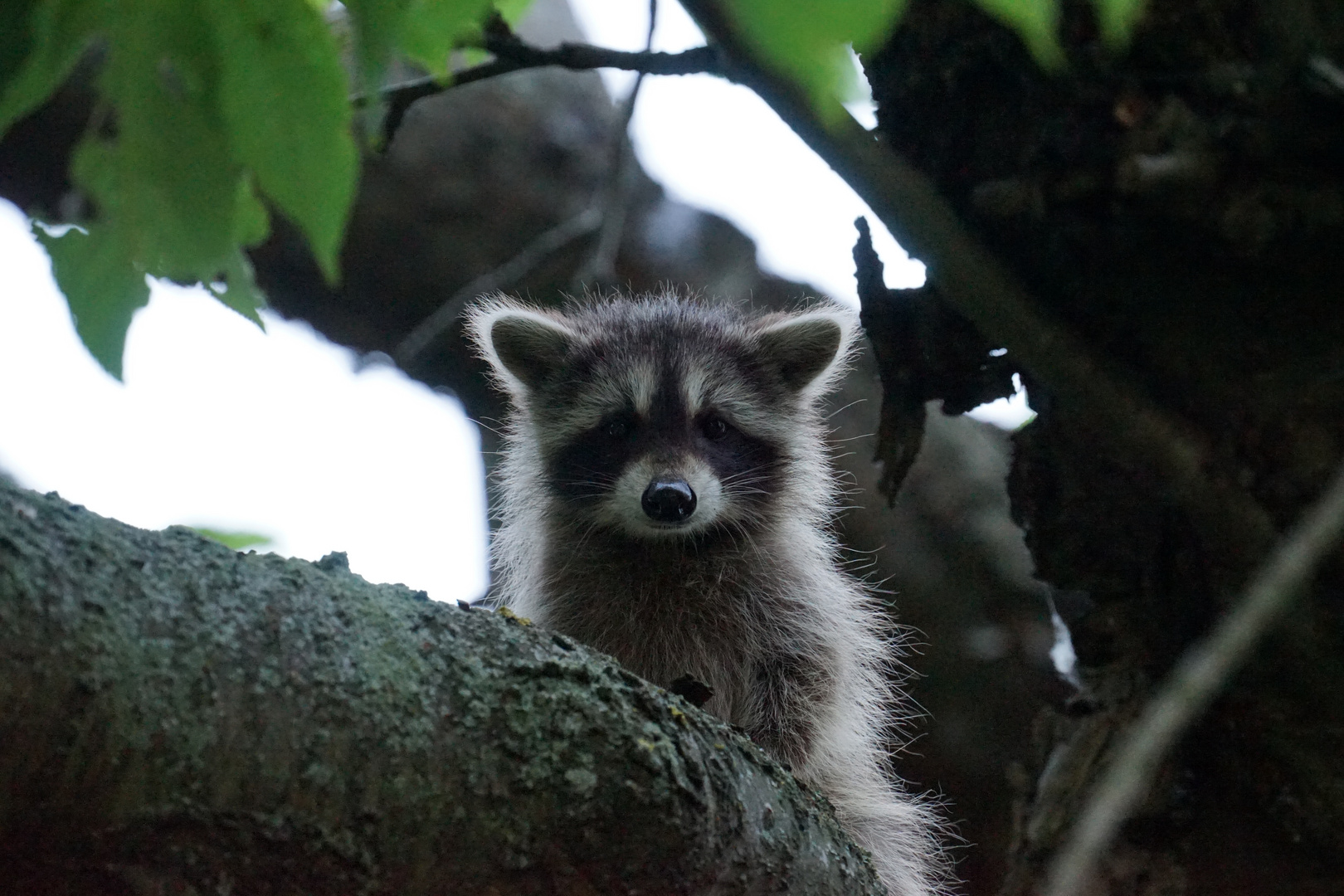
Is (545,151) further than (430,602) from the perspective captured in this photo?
Yes

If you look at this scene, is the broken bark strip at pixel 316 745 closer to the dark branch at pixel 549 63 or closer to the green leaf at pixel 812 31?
the dark branch at pixel 549 63

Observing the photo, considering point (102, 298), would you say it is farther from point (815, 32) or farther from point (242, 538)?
point (242, 538)

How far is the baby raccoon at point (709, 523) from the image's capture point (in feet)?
13.6

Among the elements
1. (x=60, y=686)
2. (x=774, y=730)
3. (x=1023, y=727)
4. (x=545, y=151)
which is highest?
(x=545, y=151)

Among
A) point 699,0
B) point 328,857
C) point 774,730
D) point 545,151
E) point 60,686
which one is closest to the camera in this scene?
point 699,0

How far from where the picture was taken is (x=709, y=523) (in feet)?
14.4

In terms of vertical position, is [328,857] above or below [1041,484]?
below

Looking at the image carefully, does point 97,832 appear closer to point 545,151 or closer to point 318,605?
point 318,605

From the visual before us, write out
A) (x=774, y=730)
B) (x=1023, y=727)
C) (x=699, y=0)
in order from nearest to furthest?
(x=699, y=0) → (x=774, y=730) → (x=1023, y=727)

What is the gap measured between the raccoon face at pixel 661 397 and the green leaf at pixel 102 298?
2.64 meters

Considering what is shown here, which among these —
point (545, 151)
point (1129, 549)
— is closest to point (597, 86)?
point (545, 151)

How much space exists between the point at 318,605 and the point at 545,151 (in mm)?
5388

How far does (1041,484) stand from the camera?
2.10 m

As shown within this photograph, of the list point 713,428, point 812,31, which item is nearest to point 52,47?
point 812,31
